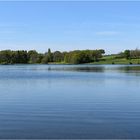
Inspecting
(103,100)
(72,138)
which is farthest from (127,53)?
(72,138)

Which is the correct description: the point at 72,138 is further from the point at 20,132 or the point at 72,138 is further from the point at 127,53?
the point at 127,53

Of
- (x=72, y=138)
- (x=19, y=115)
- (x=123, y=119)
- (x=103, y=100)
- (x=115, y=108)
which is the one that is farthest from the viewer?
(x=103, y=100)

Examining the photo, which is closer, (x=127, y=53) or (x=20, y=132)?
(x=20, y=132)

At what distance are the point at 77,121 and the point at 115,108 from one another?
490 centimetres

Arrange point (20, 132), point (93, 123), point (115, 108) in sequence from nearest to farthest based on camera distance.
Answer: point (20, 132) < point (93, 123) < point (115, 108)

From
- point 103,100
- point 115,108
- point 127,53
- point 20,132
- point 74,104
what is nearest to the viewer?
point 20,132

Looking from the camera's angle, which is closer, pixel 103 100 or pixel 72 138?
pixel 72 138

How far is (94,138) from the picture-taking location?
511 inches

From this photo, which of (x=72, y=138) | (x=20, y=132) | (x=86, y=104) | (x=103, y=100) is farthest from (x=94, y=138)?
(x=103, y=100)

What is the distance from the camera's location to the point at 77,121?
16359 mm

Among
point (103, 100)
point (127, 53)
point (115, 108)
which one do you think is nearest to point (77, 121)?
point (115, 108)

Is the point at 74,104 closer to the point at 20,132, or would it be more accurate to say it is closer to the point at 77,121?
the point at 77,121

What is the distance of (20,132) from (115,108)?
26.5 ft

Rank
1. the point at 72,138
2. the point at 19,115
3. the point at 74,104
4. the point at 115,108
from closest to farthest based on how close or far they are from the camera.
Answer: the point at 72,138
the point at 19,115
the point at 115,108
the point at 74,104
